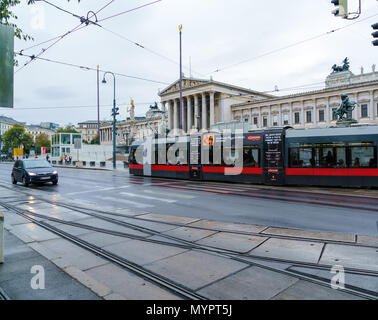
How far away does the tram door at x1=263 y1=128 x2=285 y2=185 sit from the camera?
16.0 meters

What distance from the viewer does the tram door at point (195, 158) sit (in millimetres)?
19281

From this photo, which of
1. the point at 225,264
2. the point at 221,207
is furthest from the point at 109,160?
the point at 225,264

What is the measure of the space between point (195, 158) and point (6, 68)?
50.4 ft

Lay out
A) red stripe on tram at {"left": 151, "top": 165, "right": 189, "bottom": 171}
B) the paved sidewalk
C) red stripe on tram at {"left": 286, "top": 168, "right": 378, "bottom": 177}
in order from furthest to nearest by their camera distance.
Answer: red stripe on tram at {"left": 151, "top": 165, "right": 189, "bottom": 171}, red stripe on tram at {"left": 286, "top": 168, "right": 378, "bottom": 177}, the paved sidewalk

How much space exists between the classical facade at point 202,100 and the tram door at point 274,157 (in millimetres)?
56485

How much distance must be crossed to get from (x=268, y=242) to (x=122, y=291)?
3.17 metres

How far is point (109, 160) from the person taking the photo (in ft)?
207

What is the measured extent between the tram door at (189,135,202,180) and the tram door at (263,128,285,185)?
4531 mm

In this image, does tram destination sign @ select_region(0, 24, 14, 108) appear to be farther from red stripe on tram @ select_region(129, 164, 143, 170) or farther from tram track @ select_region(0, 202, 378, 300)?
red stripe on tram @ select_region(129, 164, 143, 170)

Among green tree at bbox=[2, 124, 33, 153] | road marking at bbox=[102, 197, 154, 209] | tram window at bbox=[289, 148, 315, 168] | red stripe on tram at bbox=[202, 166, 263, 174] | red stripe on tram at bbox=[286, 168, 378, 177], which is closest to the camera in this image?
road marking at bbox=[102, 197, 154, 209]

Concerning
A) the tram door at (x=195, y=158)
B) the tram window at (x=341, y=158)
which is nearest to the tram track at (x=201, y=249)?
the tram window at (x=341, y=158)

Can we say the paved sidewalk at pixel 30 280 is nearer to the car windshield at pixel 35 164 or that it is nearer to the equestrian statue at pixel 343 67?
the car windshield at pixel 35 164

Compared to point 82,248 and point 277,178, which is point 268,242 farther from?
point 277,178

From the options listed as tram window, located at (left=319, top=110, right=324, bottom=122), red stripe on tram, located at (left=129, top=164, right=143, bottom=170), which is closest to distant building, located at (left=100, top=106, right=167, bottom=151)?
tram window, located at (left=319, top=110, right=324, bottom=122)
